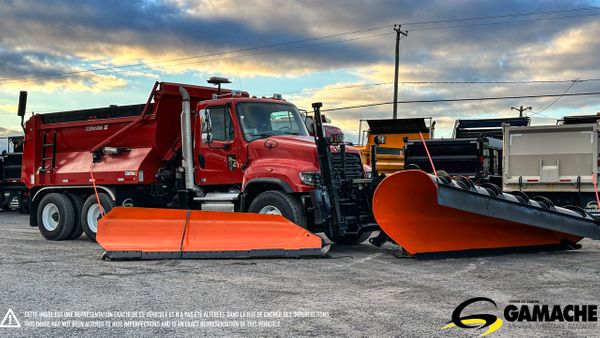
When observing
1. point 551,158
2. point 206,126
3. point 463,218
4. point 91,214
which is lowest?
point 91,214

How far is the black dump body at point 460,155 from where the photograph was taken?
573 inches

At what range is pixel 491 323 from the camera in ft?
17.2

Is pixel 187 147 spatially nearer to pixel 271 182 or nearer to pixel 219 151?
pixel 219 151

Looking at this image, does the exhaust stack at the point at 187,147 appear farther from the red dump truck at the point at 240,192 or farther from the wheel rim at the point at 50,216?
the wheel rim at the point at 50,216

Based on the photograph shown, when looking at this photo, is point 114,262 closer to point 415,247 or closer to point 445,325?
point 415,247

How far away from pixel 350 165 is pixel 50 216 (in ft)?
20.8

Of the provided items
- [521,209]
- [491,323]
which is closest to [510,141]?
[521,209]

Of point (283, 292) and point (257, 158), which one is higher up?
point (257, 158)

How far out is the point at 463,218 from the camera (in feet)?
29.0

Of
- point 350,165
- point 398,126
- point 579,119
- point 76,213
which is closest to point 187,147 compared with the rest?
point 350,165

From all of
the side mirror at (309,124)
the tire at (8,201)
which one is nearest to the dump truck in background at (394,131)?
the side mirror at (309,124)

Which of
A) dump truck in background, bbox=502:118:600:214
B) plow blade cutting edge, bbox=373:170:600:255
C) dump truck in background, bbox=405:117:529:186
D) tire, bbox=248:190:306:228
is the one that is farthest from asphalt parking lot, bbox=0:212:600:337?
dump truck in background, bbox=405:117:529:186

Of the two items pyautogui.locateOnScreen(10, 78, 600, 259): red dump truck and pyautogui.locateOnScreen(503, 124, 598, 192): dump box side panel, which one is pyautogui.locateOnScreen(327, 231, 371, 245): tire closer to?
pyautogui.locateOnScreen(10, 78, 600, 259): red dump truck

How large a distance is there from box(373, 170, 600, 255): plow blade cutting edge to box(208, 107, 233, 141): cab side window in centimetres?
298
